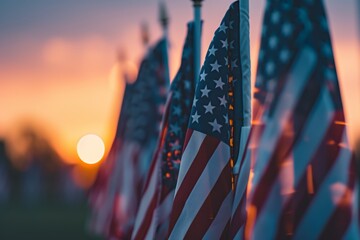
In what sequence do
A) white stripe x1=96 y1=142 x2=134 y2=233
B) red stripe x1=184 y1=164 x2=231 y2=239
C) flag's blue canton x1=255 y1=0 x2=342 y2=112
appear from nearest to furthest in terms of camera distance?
flag's blue canton x1=255 y1=0 x2=342 y2=112, red stripe x1=184 y1=164 x2=231 y2=239, white stripe x1=96 y1=142 x2=134 y2=233

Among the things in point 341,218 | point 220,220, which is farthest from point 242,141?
point 341,218

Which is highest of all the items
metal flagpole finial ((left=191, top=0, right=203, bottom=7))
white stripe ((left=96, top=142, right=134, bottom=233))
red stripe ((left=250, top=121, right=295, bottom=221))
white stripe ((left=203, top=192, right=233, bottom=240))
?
metal flagpole finial ((left=191, top=0, right=203, bottom=7))

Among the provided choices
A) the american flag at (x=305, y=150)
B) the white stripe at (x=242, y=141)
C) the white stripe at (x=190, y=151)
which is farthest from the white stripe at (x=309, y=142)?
the white stripe at (x=190, y=151)

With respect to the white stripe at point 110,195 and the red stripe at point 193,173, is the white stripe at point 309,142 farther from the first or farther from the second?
the white stripe at point 110,195

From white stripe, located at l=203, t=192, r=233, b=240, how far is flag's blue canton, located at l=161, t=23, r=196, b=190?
5.31 ft

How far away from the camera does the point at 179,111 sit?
898 cm

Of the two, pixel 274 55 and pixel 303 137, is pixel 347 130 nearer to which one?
pixel 303 137

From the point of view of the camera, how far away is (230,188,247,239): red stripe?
709 cm

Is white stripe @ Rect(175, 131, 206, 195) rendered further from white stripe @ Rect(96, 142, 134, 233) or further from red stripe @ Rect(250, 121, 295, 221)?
white stripe @ Rect(96, 142, 134, 233)

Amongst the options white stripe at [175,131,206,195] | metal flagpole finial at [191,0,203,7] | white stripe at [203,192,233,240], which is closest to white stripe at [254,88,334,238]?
white stripe at [203,192,233,240]

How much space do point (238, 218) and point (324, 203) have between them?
1.17 metres

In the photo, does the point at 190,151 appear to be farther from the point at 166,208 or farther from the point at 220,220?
the point at 166,208

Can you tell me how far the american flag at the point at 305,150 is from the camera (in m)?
6.16

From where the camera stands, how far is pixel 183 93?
9.01 metres
